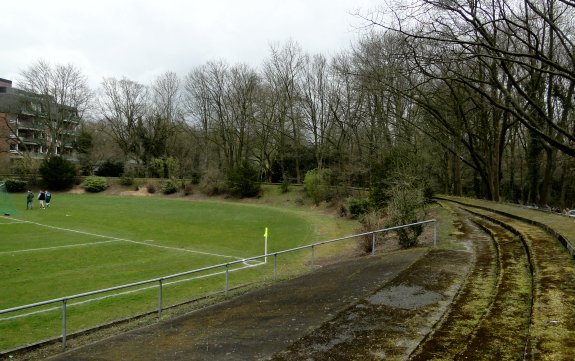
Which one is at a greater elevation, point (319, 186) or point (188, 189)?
point (319, 186)

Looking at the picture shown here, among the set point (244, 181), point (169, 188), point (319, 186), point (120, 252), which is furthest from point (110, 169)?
point (120, 252)

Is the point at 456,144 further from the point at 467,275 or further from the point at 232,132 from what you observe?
Answer: the point at 232,132

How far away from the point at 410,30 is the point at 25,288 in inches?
604

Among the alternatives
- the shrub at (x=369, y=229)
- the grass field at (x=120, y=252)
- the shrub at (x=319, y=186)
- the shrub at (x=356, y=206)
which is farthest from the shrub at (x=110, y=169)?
the shrub at (x=369, y=229)

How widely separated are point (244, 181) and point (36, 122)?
3580 cm

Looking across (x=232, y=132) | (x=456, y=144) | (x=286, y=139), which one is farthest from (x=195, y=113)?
(x=456, y=144)

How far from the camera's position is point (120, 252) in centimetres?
2117

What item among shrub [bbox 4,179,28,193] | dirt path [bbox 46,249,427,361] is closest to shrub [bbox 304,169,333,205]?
dirt path [bbox 46,249,427,361]

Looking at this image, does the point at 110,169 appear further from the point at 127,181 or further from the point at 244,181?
the point at 244,181

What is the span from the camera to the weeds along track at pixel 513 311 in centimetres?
561

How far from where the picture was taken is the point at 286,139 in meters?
57.7

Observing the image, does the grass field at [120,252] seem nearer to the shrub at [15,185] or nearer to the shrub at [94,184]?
the shrub at [94,184]

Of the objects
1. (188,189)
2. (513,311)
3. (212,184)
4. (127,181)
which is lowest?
(513,311)

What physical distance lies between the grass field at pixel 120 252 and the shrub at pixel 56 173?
16.6m
